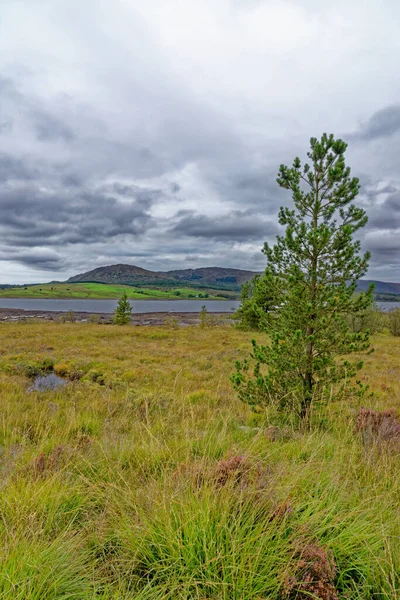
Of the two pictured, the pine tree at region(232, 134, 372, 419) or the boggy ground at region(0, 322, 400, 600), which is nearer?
the boggy ground at region(0, 322, 400, 600)

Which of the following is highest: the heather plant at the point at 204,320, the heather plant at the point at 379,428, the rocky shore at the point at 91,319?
the heather plant at the point at 379,428

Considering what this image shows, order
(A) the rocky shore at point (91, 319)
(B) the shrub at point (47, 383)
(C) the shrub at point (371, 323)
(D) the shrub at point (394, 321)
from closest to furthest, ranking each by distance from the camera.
→ 1. (B) the shrub at point (47, 383)
2. (C) the shrub at point (371, 323)
3. (D) the shrub at point (394, 321)
4. (A) the rocky shore at point (91, 319)

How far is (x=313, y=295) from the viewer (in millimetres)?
6109

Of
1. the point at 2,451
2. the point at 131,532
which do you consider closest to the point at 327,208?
the point at 131,532

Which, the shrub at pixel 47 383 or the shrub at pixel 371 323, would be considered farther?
the shrub at pixel 371 323

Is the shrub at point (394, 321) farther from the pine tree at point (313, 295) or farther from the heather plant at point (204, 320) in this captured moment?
the pine tree at point (313, 295)

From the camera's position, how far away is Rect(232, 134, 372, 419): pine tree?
5781 mm

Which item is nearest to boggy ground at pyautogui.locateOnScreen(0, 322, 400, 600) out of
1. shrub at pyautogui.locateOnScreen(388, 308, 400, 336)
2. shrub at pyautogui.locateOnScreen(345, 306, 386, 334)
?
shrub at pyautogui.locateOnScreen(345, 306, 386, 334)

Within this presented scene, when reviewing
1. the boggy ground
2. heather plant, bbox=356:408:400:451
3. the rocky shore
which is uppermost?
the boggy ground

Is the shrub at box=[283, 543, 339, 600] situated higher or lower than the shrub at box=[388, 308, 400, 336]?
higher

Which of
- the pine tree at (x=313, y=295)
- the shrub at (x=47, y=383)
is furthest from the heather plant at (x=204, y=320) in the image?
the pine tree at (x=313, y=295)

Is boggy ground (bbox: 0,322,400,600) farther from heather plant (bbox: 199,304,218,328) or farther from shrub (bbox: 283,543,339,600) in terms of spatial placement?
heather plant (bbox: 199,304,218,328)

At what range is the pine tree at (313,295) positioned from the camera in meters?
5.78

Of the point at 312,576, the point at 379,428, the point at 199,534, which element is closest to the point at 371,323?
the point at 379,428
